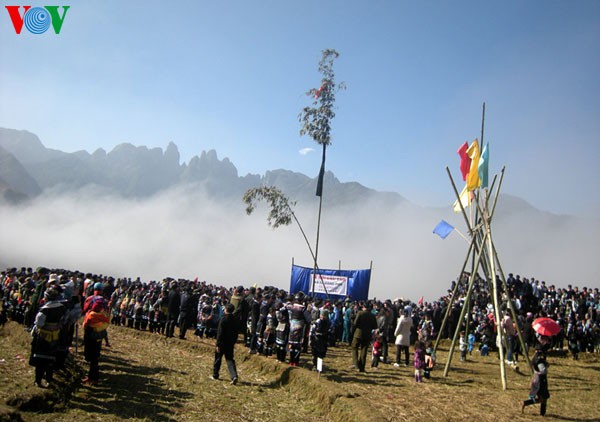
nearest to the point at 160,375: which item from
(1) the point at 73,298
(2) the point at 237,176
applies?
(1) the point at 73,298

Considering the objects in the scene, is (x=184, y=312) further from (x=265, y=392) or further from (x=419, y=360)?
(x=419, y=360)

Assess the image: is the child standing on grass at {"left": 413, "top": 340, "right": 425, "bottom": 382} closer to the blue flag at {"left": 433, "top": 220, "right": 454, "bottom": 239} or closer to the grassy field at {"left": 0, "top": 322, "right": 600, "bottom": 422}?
the grassy field at {"left": 0, "top": 322, "right": 600, "bottom": 422}

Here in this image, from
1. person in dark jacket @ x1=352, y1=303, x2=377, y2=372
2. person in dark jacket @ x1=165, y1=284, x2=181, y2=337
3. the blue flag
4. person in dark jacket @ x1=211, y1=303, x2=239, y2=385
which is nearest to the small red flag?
the blue flag

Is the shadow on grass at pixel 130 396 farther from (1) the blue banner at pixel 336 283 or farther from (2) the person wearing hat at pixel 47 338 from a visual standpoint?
(1) the blue banner at pixel 336 283

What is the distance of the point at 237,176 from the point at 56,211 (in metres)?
78.7

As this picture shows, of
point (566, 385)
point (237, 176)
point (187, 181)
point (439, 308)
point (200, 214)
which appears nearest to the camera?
point (566, 385)

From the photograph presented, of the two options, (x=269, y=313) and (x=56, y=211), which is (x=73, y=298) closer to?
(x=269, y=313)

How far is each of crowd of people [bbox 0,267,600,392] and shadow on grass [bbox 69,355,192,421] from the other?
0.66 m

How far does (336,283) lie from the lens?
85.4ft

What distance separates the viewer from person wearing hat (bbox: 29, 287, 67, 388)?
8672mm

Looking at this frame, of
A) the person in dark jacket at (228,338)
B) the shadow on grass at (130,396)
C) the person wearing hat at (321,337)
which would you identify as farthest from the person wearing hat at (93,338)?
the person wearing hat at (321,337)

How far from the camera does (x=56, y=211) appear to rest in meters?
103

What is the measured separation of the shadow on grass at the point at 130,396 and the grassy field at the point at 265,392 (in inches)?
0.8

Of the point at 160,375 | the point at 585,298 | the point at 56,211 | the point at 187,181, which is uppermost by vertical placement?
the point at 187,181
